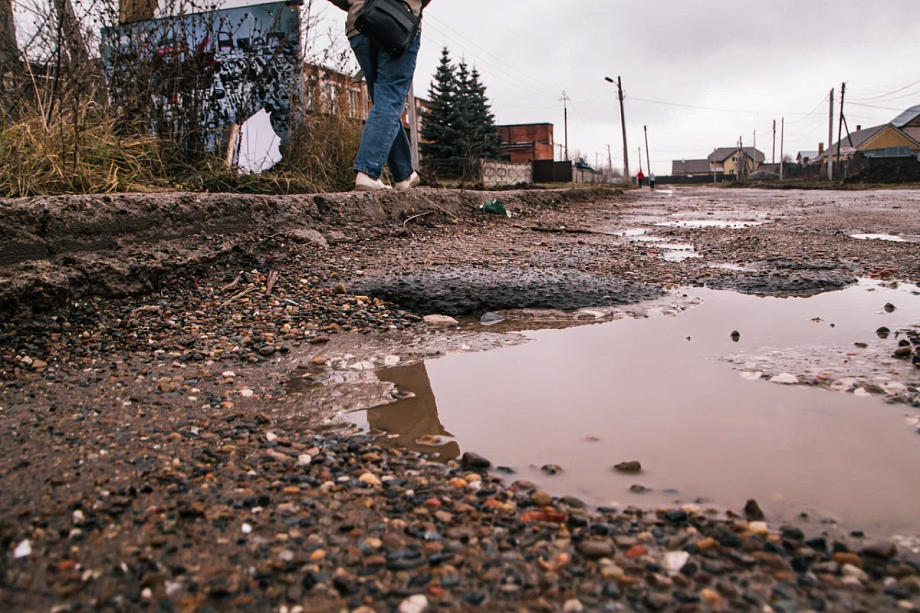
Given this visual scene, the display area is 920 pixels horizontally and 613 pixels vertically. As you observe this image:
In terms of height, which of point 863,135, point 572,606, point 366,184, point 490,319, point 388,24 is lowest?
point 572,606

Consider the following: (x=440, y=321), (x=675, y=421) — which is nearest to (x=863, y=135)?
(x=440, y=321)

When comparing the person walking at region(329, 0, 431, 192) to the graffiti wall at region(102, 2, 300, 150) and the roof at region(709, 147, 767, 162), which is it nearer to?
the graffiti wall at region(102, 2, 300, 150)

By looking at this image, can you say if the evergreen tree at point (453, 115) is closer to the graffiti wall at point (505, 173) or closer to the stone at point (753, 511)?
the graffiti wall at point (505, 173)

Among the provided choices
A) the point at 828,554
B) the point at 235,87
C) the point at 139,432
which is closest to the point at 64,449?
the point at 139,432

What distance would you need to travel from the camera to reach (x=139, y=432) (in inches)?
59.4

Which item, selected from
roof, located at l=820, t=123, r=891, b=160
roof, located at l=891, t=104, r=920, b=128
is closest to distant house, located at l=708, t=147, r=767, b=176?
roof, located at l=820, t=123, r=891, b=160

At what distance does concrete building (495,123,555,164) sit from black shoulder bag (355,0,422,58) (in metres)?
42.9

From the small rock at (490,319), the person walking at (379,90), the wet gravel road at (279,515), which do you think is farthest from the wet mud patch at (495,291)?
the person walking at (379,90)

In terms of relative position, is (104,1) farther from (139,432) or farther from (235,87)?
(139,432)

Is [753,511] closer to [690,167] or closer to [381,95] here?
[381,95]

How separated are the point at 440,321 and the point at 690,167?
112187mm

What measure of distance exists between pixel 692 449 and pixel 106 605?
116cm

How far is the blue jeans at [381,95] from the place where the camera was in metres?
4.69

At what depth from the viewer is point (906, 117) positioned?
6122 centimetres
